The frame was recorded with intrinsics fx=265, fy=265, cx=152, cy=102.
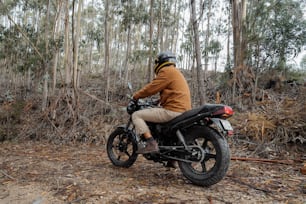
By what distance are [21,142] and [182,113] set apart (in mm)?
5515

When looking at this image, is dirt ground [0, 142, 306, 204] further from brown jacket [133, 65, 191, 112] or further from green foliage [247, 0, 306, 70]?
green foliage [247, 0, 306, 70]

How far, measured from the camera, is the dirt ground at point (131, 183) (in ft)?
9.33

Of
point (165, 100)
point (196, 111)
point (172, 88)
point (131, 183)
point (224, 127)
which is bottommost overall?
point (131, 183)

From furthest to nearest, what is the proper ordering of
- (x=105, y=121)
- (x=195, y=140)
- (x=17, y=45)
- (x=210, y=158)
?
(x=17, y=45), (x=105, y=121), (x=195, y=140), (x=210, y=158)

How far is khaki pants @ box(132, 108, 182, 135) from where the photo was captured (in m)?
3.53

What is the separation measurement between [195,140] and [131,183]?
984 millimetres

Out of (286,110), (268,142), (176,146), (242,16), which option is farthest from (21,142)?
(242,16)

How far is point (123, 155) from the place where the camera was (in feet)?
14.3

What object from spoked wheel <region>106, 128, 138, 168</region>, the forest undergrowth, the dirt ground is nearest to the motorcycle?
spoked wheel <region>106, 128, 138, 168</region>

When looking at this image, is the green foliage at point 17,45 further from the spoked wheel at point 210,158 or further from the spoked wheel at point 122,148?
the spoked wheel at point 210,158

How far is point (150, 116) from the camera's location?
3.59 m

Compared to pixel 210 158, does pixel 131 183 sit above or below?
below

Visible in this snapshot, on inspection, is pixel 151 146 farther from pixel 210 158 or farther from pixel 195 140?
pixel 210 158

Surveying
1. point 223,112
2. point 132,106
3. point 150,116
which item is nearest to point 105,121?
point 132,106
